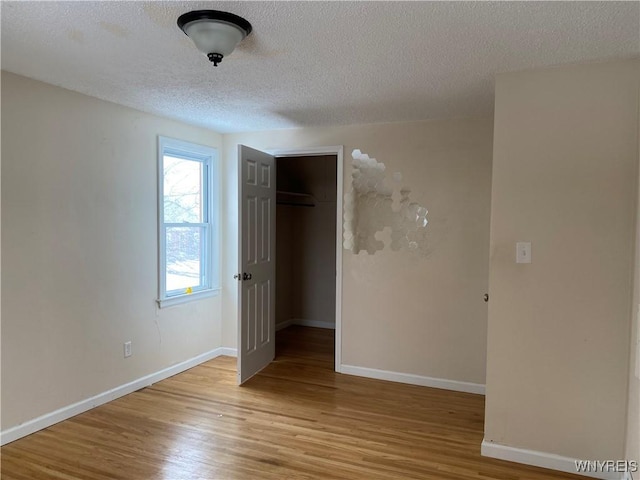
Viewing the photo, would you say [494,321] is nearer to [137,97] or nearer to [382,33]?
[382,33]

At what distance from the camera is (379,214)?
3914mm

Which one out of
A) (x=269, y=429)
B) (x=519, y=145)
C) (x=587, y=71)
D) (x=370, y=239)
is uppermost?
(x=587, y=71)

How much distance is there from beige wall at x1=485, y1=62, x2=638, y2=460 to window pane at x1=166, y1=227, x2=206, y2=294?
2867 mm

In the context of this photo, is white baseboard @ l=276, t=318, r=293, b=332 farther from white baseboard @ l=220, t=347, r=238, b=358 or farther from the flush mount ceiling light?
the flush mount ceiling light

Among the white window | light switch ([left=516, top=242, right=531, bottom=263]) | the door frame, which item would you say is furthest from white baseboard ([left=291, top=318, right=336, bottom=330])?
light switch ([left=516, top=242, right=531, bottom=263])

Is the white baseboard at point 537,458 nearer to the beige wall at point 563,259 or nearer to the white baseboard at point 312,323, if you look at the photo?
the beige wall at point 563,259

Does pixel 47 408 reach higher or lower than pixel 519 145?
lower

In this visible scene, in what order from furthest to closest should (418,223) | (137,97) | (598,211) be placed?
(418,223) < (137,97) < (598,211)

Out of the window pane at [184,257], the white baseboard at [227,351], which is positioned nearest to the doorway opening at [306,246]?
the white baseboard at [227,351]

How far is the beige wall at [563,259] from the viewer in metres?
2.32

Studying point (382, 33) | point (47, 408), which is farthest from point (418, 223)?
point (47, 408)

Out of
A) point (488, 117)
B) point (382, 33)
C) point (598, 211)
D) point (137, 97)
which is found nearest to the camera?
point (382, 33)

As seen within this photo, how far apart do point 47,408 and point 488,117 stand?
4.03 meters

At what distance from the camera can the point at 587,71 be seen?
236 centimetres
